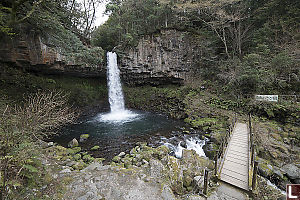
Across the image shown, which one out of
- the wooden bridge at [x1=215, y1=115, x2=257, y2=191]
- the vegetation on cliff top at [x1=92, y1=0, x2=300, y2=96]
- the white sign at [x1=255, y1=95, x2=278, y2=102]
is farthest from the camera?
the vegetation on cliff top at [x1=92, y1=0, x2=300, y2=96]

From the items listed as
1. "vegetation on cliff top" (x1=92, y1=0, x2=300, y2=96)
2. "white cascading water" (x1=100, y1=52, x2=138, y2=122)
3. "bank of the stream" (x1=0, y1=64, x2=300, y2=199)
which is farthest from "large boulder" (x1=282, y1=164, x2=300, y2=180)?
"white cascading water" (x1=100, y1=52, x2=138, y2=122)

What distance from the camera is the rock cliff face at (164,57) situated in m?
16.9

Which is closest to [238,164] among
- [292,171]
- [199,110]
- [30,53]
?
[292,171]

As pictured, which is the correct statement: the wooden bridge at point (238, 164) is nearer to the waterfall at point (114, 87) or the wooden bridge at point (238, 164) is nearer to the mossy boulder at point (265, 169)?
the mossy boulder at point (265, 169)

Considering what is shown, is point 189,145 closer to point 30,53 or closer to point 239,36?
point 30,53

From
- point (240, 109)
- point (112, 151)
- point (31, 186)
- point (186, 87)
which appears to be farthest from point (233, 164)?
point (186, 87)

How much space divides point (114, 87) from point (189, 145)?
12859 millimetres

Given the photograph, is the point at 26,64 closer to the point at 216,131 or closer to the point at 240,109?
the point at 216,131

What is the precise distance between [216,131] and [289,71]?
7.66 m

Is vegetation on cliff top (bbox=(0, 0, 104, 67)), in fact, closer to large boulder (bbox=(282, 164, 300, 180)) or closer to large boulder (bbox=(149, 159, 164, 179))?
large boulder (bbox=(149, 159, 164, 179))

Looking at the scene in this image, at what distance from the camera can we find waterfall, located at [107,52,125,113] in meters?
16.2

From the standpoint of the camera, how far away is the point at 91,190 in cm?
350

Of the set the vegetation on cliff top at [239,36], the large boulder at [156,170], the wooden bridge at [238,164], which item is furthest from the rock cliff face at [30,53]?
the wooden bridge at [238,164]

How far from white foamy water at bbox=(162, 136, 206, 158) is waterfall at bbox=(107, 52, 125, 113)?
1024 cm
